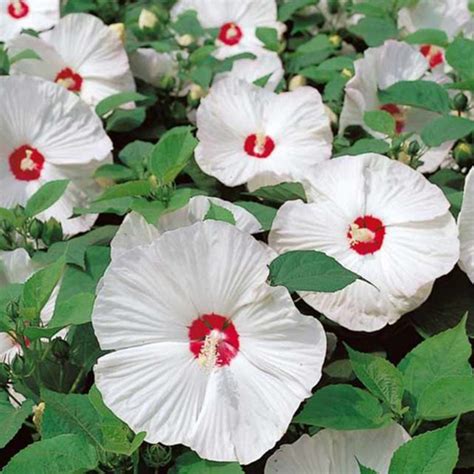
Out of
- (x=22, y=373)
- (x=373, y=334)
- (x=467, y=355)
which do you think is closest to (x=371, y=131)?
(x=373, y=334)

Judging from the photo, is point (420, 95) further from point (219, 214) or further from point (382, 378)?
point (382, 378)

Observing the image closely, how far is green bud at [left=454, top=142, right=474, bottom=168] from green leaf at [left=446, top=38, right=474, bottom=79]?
0.59 ft

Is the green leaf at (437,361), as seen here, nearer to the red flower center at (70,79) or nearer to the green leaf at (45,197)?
the green leaf at (45,197)

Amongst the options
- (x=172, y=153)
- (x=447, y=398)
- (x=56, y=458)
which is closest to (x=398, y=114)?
(x=172, y=153)

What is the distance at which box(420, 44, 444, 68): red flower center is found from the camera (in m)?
2.50

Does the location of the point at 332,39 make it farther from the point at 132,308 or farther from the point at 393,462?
the point at 393,462

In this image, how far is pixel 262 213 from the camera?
1.77 meters

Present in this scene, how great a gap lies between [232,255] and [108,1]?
5.59 feet

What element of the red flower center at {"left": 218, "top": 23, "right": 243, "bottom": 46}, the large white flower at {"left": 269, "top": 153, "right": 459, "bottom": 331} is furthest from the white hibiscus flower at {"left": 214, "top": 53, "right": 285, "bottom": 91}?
the large white flower at {"left": 269, "top": 153, "right": 459, "bottom": 331}

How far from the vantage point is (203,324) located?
4.80 feet

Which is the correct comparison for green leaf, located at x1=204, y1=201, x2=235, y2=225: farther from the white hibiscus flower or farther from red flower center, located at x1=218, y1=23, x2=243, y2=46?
red flower center, located at x1=218, y1=23, x2=243, y2=46

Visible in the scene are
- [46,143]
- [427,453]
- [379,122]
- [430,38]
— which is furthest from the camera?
[430,38]

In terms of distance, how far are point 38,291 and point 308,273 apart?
427 mm

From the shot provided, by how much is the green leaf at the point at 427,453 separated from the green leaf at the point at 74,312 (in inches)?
20.2
